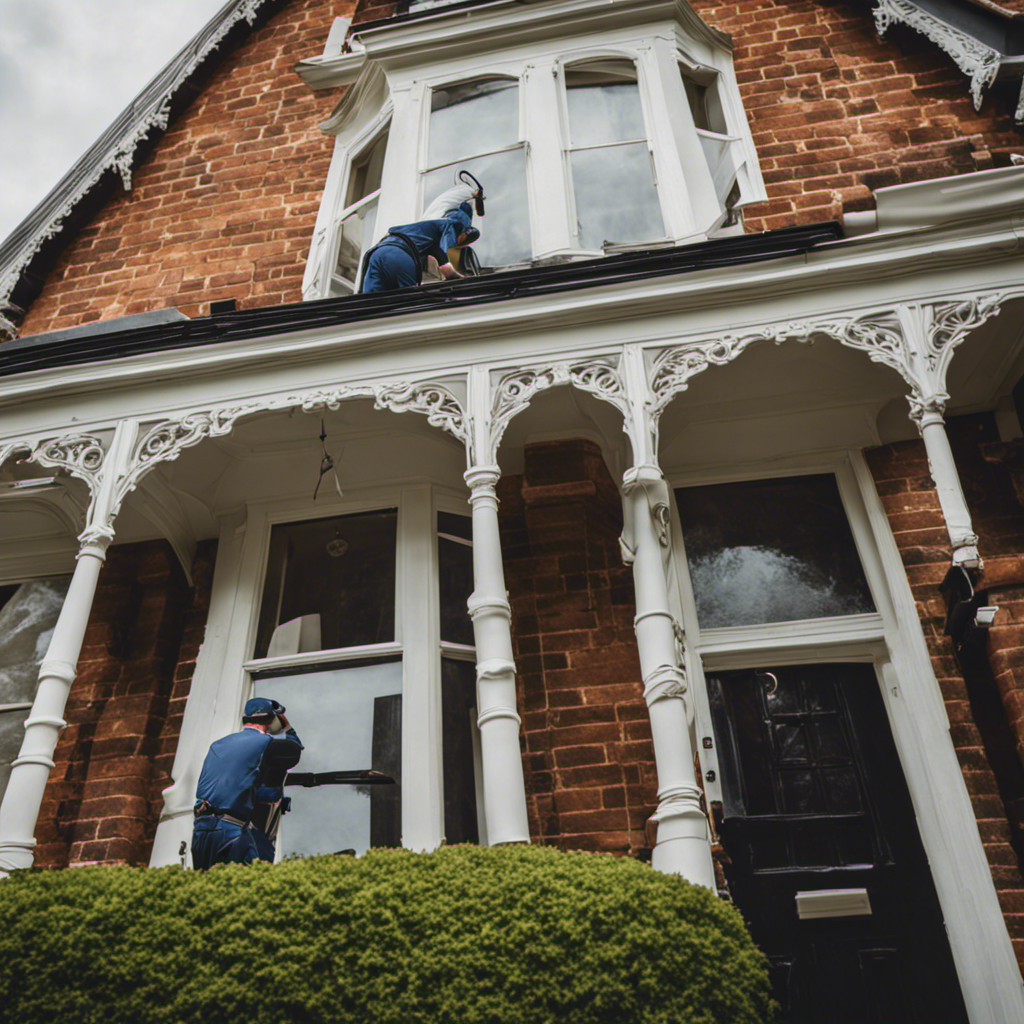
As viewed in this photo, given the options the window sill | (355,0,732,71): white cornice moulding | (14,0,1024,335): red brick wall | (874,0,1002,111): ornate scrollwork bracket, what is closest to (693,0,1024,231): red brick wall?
(14,0,1024,335): red brick wall

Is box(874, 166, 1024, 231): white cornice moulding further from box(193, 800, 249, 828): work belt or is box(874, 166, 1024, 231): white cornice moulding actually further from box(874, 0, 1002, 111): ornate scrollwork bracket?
box(193, 800, 249, 828): work belt

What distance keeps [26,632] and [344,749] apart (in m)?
2.78

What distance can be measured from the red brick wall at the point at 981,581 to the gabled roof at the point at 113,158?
23.9ft

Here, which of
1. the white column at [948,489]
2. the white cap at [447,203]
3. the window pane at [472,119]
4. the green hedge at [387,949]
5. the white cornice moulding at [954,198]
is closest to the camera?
the green hedge at [387,949]

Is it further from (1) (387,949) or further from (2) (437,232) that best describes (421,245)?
(1) (387,949)

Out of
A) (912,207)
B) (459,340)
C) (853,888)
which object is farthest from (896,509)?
(459,340)

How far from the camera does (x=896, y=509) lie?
17.1ft

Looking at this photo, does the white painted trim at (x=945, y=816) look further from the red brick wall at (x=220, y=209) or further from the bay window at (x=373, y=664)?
the red brick wall at (x=220, y=209)

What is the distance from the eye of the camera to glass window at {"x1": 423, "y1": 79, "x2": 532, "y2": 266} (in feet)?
21.4

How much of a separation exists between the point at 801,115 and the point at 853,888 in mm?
5914

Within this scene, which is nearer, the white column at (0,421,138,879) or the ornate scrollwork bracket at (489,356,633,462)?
the white column at (0,421,138,879)

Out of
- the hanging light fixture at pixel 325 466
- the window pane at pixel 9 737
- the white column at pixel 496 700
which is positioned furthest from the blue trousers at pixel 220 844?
the window pane at pixel 9 737

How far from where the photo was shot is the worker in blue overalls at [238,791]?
388cm

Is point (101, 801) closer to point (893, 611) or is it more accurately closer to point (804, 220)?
point (893, 611)
